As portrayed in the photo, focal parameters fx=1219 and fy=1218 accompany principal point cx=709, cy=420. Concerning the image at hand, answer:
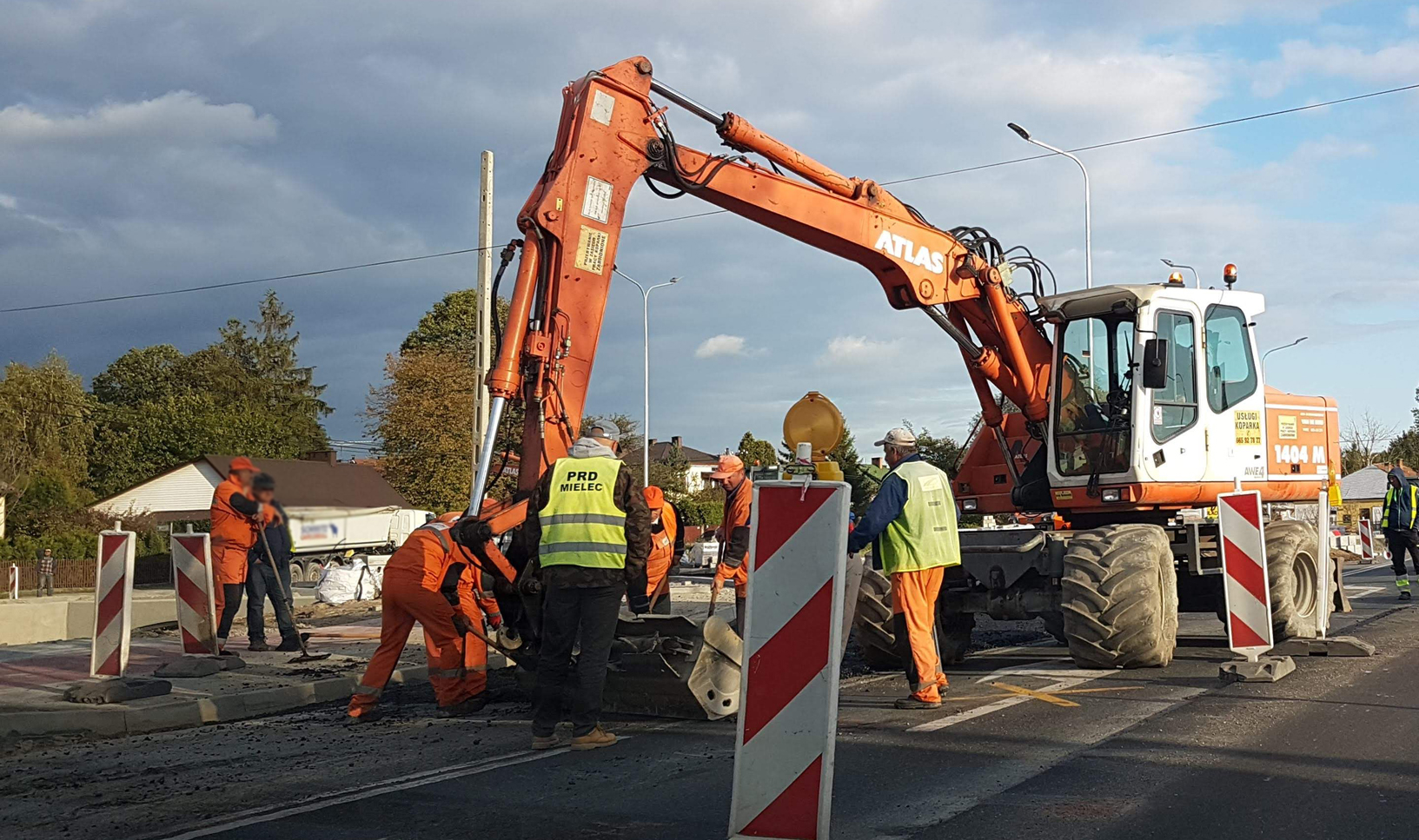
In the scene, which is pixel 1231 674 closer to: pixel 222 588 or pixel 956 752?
pixel 956 752

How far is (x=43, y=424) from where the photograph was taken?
181 inches

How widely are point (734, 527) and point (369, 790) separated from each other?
5.09 meters

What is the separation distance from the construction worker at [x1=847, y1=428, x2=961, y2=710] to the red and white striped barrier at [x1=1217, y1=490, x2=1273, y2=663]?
8.60 feet

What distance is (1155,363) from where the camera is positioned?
10227 millimetres

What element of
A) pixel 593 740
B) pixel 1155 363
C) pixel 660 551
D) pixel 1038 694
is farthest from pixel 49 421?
pixel 1155 363

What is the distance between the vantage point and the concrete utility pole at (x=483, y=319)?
8.84 meters

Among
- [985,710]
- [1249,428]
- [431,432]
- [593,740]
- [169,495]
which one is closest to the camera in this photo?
[169,495]

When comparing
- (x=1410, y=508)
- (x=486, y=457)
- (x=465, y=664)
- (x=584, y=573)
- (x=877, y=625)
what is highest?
(x=486, y=457)

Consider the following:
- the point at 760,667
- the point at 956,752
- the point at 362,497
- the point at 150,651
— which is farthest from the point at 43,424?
the point at 150,651

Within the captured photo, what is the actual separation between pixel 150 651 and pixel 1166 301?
1020 cm

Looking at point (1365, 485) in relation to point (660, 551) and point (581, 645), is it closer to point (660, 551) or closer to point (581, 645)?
point (660, 551)

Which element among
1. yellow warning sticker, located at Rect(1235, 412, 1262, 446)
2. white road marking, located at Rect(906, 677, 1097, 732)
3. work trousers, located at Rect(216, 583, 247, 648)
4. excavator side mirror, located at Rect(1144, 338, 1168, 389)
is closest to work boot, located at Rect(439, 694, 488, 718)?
white road marking, located at Rect(906, 677, 1097, 732)

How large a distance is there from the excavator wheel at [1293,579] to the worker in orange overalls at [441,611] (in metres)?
6.56

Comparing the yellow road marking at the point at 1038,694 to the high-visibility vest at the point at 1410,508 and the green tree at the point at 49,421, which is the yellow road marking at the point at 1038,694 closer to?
the green tree at the point at 49,421
